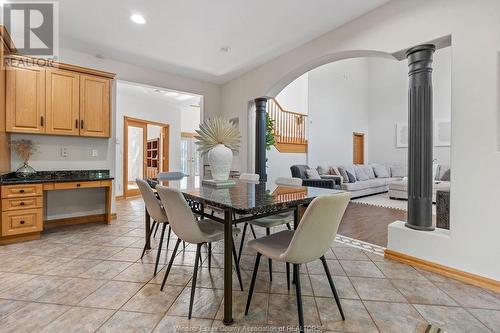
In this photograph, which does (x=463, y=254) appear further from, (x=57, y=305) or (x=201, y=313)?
(x=57, y=305)

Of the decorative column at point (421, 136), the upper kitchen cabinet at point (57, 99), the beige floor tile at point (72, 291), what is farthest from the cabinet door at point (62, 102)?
the decorative column at point (421, 136)

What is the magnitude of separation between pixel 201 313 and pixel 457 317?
5.55 feet

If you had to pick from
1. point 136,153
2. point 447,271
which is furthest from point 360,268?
point 136,153

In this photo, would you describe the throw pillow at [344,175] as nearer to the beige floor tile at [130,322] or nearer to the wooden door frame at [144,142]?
the wooden door frame at [144,142]

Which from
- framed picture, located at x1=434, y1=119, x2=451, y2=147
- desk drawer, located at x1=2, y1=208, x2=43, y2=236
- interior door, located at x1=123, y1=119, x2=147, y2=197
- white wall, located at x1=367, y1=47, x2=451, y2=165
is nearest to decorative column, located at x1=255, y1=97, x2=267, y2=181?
desk drawer, located at x1=2, y1=208, x2=43, y2=236

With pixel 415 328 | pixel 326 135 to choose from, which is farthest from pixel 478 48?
pixel 326 135

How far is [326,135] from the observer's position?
26.7 feet

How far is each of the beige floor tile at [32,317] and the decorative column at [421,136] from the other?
3029 mm

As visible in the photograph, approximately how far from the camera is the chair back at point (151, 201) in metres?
2.07

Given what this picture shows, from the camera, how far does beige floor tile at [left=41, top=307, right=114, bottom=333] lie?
1.48 m

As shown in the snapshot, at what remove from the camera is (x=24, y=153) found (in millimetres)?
3344

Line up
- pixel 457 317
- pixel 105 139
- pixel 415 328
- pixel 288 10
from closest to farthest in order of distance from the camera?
pixel 415 328 < pixel 457 317 < pixel 288 10 < pixel 105 139

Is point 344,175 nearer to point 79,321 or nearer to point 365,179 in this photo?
point 365,179

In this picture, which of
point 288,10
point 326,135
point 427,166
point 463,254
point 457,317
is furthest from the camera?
point 326,135
